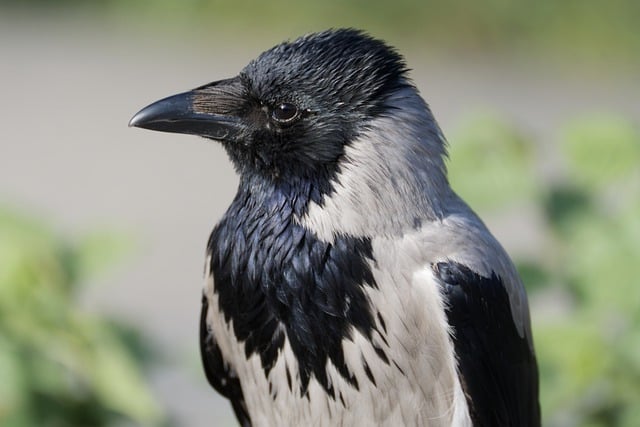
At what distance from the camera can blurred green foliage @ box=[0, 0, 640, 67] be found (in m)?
9.33

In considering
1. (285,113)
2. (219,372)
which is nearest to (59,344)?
(219,372)

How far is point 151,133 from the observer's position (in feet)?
28.9

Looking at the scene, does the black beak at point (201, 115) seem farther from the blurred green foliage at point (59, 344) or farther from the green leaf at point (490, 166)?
the green leaf at point (490, 166)

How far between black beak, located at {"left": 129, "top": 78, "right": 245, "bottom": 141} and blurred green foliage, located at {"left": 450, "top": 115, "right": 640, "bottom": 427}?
97 cm

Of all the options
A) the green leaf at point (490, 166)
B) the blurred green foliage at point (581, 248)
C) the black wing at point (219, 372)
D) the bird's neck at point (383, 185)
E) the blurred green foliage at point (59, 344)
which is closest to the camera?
the bird's neck at point (383, 185)

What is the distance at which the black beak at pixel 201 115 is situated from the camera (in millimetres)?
2490

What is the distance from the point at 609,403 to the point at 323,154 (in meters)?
1.22

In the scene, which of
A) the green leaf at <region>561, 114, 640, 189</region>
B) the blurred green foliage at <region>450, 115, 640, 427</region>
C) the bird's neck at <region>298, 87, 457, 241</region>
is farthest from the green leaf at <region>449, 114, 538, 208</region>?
the bird's neck at <region>298, 87, 457, 241</region>

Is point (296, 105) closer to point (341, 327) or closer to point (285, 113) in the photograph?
A: point (285, 113)

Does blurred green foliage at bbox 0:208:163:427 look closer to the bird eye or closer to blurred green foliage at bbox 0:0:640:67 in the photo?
the bird eye

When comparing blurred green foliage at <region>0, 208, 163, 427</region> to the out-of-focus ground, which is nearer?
blurred green foliage at <region>0, 208, 163, 427</region>

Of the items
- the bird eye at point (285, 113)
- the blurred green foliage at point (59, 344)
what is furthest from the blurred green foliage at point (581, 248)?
the blurred green foliage at point (59, 344)

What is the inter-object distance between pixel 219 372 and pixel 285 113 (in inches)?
28.3

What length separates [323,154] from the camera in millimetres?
2447
